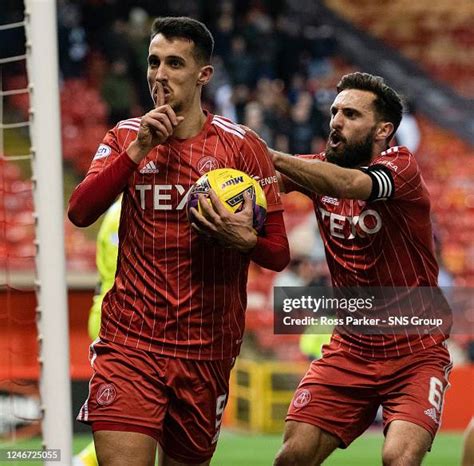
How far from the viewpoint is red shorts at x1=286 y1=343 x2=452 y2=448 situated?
16.7ft

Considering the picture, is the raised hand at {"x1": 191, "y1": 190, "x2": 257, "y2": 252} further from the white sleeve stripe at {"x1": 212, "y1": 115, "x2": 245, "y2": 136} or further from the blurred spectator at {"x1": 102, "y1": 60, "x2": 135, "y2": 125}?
the blurred spectator at {"x1": 102, "y1": 60, "x2": 135, "y2": 125}

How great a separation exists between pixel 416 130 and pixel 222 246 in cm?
1169

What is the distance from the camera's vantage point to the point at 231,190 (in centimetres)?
445

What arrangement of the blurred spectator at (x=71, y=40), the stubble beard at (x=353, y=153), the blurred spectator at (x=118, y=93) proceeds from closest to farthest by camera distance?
1. the stubble beard at (x=353, y=153)
2. the blurred spectator at (x=118, y=93)
3. the blurred spectator at (x=71, y=40)

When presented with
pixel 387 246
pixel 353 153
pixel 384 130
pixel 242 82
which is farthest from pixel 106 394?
pixel 242 82

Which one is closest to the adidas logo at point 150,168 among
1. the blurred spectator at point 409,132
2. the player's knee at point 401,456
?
the player's knee at point 401,456

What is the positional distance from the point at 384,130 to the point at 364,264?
2.11 ft

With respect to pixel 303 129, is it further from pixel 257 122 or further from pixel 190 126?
pixel 190 126

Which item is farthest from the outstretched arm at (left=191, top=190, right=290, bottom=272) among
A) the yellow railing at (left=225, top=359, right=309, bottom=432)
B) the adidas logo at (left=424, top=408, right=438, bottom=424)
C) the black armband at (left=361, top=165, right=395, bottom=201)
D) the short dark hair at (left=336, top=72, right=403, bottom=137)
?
the yellow railing at (left=225, top=359, right=309, bottom=432)

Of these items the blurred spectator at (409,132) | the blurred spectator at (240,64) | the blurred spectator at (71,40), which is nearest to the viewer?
the blurred spectator at (409,132)

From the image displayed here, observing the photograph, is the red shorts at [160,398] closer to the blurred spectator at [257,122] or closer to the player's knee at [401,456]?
the player's knee at [401,456]

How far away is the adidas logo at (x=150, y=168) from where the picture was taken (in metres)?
4.56

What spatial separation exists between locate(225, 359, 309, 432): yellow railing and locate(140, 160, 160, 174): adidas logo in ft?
23.0

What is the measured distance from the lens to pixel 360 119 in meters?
5.34
